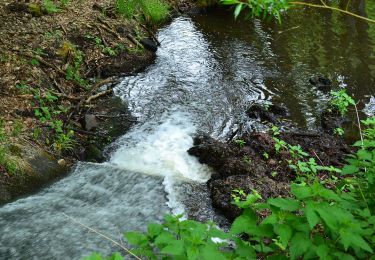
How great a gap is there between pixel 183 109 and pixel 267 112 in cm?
184

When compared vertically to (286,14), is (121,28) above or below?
above

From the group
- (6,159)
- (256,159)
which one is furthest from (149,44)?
(6,159)

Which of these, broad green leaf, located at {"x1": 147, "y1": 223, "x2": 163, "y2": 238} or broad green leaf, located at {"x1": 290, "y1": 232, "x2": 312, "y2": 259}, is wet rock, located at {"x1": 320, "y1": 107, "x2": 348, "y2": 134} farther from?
broad green leaf, located at {"x1": 147, "y1": 223, "x2": 163, "y2": 238}

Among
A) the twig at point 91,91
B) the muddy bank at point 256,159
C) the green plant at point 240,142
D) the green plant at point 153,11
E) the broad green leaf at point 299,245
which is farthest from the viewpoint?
the green plant at point 153,11

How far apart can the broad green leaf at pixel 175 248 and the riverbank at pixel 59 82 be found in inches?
160

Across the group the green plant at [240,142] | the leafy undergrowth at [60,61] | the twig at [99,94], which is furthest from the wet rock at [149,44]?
the green plant at [240,142]

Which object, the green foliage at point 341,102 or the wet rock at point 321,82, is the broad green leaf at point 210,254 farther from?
the wet rock at point 321,82

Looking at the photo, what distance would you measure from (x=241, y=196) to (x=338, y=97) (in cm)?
430

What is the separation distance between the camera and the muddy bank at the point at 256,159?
572 cm

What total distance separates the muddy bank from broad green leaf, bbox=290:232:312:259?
307 cm

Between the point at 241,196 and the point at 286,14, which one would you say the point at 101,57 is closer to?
the point at 241,196

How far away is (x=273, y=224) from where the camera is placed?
231 cm

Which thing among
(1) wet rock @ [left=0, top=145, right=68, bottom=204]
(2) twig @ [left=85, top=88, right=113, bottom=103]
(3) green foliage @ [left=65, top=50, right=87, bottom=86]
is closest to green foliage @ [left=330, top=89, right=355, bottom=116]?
(2) twig @ [left=85, top=88, right=113, bottom=103]

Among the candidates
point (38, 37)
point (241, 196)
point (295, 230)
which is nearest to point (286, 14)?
point (38, 37)
